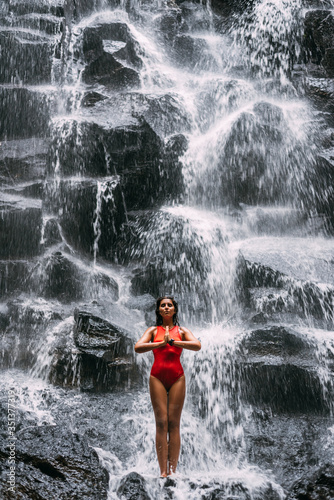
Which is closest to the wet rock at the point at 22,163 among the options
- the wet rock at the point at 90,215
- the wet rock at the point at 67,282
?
the wet rock at the point at 90,215

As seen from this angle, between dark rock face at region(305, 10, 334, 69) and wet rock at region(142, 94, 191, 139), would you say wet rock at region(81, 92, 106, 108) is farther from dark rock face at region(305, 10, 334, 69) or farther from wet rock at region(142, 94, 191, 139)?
dark rock face at region(305, 10, 334, 69)

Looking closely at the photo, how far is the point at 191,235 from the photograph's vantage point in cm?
920

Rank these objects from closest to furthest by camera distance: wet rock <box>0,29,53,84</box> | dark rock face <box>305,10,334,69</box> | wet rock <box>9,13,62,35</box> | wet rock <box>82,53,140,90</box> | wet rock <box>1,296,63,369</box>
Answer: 1. wet rock <box>1,296,63,369</box>
2. wet rock <box>0,29,53,84</box>
3. wet rock <box>82,53,140,90</box>
4. dark rock face <box>305,10,334,69</box>
5. wet rock <box>9,13,62,35</box>

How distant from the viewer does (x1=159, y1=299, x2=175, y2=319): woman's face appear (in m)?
4.62

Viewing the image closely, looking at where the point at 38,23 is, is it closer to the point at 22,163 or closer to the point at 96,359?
the point at 22,163

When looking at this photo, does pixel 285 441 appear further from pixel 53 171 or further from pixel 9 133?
pixel 9 133

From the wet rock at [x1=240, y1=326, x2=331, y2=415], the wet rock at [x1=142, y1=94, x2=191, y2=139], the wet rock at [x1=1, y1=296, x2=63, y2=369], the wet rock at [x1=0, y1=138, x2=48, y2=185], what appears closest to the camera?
the wet rock at [x1=240, y1=326, x2=331, y2=415]

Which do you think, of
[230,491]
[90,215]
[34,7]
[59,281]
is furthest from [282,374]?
[34,7]

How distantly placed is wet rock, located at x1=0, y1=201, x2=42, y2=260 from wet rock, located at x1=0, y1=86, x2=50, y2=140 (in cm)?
258

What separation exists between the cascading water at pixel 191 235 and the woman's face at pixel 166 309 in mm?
1645

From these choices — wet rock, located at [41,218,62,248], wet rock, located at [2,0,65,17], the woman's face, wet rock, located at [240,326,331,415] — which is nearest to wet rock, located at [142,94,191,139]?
wet rock, located at [41,218,62,248]

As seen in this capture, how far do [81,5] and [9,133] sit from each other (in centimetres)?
637

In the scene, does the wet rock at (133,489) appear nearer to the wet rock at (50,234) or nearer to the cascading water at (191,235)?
the cascading water at (191,235)

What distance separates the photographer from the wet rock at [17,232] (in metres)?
9.56
